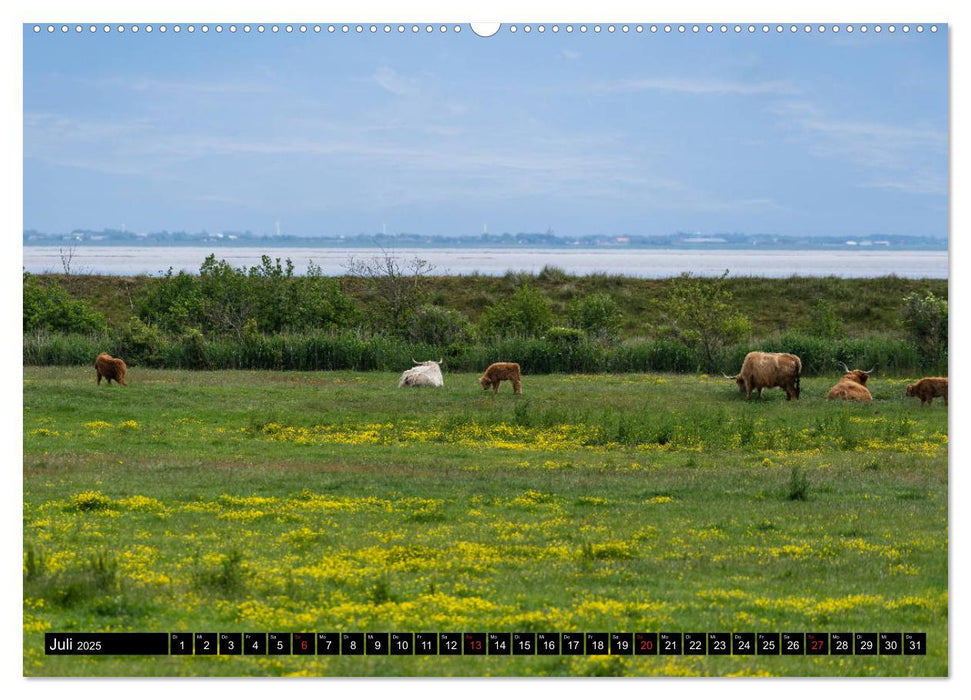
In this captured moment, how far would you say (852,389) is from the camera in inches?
1030

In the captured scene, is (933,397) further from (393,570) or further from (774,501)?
(393,570)

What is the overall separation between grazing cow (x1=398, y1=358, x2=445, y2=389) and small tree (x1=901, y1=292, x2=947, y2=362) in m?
12.1

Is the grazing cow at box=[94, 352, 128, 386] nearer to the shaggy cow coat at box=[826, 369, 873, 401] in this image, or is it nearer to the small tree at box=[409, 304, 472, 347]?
the small tree at box=[409, 304, 472, 347]

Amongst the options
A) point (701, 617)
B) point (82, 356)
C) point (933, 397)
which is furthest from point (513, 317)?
point (701, 617)

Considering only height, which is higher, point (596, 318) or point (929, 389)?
point (596, 318)

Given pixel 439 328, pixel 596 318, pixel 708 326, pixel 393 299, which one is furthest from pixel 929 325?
pixel 393 299

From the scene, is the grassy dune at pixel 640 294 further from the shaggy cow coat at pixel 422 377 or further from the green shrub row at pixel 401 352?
the shaggy cow coat at pixel 422 377

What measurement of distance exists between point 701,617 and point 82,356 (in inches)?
975

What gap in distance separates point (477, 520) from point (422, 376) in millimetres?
14761

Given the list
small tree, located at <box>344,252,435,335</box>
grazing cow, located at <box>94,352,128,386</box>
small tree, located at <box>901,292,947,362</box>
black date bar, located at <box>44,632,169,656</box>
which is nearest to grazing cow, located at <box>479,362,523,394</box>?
grazing cow, located at <box>94,352,128,386</box>

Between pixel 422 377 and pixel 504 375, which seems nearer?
pixel 504 375

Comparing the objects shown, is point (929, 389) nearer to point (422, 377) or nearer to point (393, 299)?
point (422, 377)
